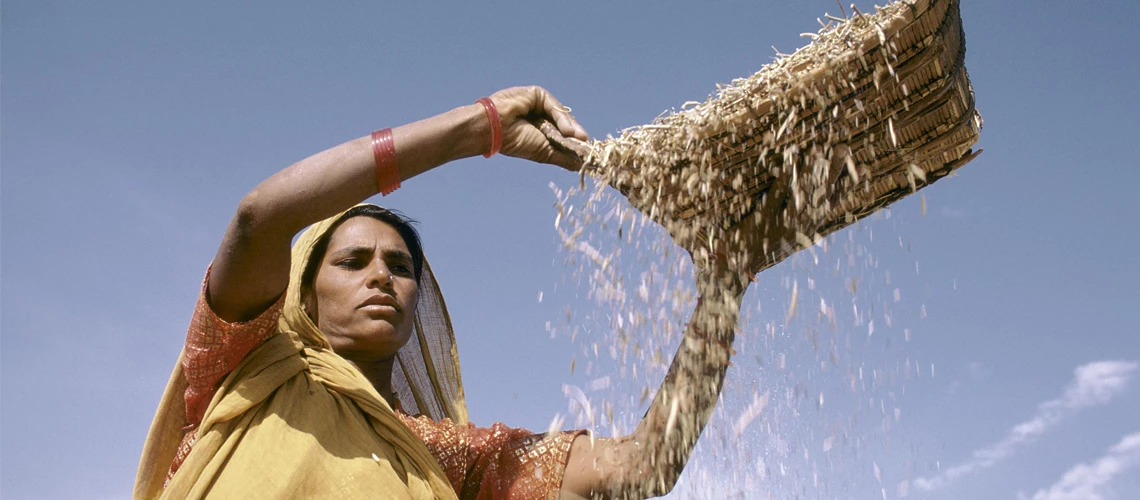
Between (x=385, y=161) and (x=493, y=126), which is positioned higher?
(x=493, y=126)

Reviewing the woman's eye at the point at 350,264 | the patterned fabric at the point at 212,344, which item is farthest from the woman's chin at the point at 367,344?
the patterned fabric at the point at 212,344

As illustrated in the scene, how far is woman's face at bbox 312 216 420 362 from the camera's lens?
3.35 meters

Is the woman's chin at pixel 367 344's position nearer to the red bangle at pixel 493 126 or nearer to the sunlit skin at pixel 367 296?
the sunlit skin at pixel 367 296

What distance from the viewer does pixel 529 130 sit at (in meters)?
3.06

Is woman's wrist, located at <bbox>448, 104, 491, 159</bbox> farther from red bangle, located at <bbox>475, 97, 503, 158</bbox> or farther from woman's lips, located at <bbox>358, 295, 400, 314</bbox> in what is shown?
woman's lips, located at <bbox>358, 295, 400, 314</bbox>

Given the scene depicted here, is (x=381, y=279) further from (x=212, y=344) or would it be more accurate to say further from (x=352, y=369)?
(x=212, y=344)

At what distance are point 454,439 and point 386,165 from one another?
3.90 ft

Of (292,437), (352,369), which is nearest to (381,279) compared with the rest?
(352,369)

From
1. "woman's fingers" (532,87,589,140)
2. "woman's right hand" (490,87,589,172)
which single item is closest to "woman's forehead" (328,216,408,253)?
"woman's right hand" (490,87,589,172)

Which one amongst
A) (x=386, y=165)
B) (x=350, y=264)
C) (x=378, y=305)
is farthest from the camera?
(x=350, y=264)

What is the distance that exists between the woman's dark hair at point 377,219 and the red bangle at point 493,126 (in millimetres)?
842

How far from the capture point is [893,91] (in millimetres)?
2826

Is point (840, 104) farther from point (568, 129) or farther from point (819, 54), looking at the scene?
point (568, 129)

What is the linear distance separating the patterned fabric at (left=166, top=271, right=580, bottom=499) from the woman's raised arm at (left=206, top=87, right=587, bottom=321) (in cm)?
7
